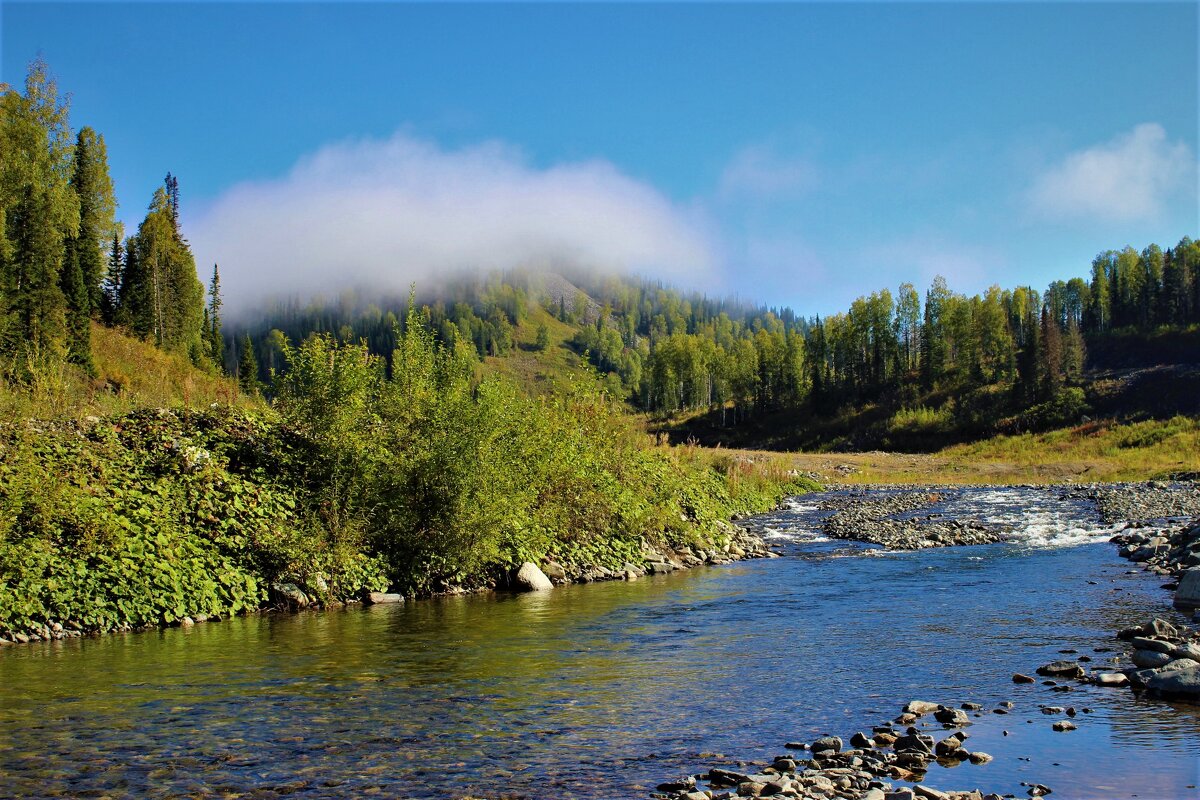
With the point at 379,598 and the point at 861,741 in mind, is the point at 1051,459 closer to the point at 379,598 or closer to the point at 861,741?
the point at 379,598

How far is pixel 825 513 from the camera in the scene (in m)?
47.7

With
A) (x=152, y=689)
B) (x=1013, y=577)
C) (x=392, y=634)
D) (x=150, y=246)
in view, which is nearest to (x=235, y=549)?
(x=392, y=634)

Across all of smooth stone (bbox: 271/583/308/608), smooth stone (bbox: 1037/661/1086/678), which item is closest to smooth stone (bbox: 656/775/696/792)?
smooth stone (bbox: 1037/661/1086/678)

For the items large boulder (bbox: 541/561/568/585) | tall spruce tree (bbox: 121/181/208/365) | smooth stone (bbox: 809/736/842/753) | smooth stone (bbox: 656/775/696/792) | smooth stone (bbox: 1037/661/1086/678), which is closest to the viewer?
smooth stone (bbox: 656/775/696/792)

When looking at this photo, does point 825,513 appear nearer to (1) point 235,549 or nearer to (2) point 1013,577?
(2) point 1013,577

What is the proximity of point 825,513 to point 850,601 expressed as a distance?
90.5 ft

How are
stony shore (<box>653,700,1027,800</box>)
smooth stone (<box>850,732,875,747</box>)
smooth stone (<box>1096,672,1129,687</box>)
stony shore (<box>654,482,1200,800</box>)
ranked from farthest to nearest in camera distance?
smooth stone (<box>1096,672,1129,687</box>), smooth stone (<box>850,732,875,747</box>), stony shore (<box>654,482,1200,800</box>), stony shore (<box>653,700,1027,800</box>)

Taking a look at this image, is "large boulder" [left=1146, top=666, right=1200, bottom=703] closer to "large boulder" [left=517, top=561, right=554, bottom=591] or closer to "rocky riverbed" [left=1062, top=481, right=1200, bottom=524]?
"large boulder" [left=517, top=561, right=554, bottom=591]

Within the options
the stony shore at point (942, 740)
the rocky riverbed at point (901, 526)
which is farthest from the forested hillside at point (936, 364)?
the stony shore at point (942, 740)

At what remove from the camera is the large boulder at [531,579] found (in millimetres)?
24500

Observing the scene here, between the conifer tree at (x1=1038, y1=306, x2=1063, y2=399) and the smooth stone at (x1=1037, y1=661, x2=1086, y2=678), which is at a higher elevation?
the conifer tree at (x1=1038, y1=306, x2=1063, y2=399)

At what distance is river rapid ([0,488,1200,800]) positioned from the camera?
926cm

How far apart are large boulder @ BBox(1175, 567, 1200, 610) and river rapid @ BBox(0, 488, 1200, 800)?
64cm

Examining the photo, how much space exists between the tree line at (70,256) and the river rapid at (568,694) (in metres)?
16.7
